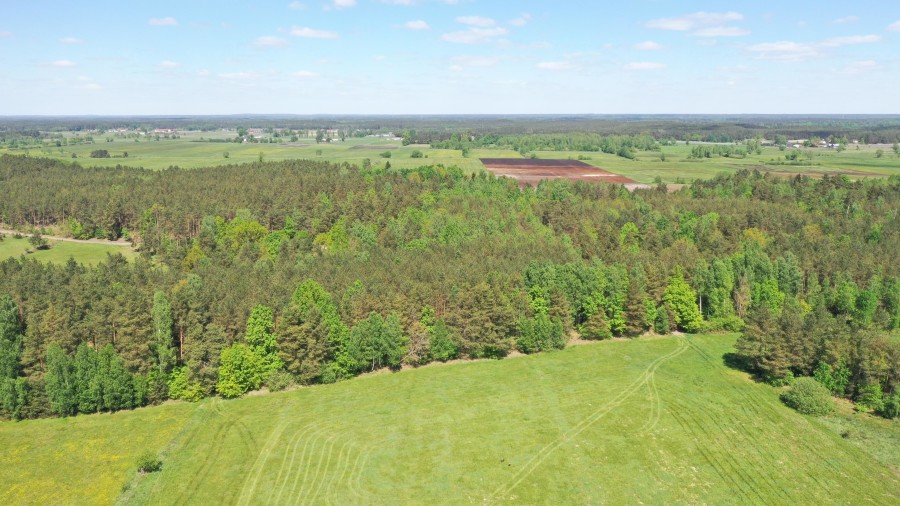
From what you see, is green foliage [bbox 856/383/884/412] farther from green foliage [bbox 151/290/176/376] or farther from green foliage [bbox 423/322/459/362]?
green foliage [bbox 151/290/176/376]

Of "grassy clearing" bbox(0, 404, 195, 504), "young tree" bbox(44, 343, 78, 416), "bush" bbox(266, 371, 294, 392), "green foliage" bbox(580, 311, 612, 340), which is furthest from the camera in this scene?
"green foliage" bbox(580, 311, 612, 340)

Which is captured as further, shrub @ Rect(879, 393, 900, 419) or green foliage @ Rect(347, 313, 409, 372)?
green foliage @ Rect(347, 313, 409, 372)

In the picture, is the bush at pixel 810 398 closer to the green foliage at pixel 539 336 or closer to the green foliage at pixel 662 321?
the green foliage at pixel 662 321

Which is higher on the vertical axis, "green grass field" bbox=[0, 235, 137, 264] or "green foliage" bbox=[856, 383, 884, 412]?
"green grass field" bbox=[0, 235, 137, 264]

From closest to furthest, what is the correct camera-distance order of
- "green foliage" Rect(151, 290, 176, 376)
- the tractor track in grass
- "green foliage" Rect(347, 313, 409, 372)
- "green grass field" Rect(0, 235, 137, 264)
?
the tractor track in grass
"green foliage" Rect(151, 290, 176, 376)
"green foliage" Rect(347, 313, 409, 372)
"green grass field" Rect(0, 235, 137, 264)

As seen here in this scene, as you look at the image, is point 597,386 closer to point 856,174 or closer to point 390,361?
point 390,361

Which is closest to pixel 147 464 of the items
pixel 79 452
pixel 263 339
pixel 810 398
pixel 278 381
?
pixel 79 452

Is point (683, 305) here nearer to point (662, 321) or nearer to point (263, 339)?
point (662, 321)

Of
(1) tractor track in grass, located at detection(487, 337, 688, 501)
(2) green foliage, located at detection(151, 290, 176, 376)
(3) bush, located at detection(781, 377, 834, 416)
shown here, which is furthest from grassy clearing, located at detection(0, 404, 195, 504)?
(3) bush, located at detection(781, 377, 834, 416)
